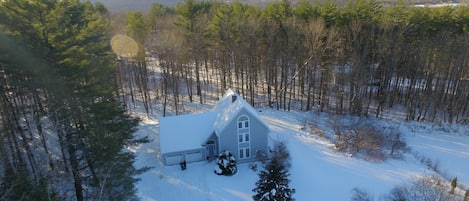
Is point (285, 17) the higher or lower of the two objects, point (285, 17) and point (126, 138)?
the higher

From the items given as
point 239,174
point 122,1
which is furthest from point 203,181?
point 122,1

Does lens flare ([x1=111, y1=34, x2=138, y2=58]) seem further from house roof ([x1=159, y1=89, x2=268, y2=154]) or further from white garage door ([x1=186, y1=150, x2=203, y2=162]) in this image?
white garage door ([x1=186, y1=150, x2=203, y2=162])

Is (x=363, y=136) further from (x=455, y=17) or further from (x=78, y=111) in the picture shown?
(x=78, y=111)

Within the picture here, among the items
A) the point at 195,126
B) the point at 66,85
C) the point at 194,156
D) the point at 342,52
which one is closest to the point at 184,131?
the point at 195,126

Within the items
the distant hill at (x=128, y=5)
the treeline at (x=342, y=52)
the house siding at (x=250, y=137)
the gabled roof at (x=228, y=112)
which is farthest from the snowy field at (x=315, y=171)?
the distant hill at (x=128, y=5)

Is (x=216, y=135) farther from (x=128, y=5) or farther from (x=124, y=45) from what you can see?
(x=128, y=5)
